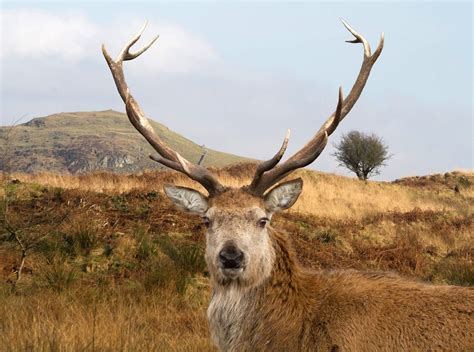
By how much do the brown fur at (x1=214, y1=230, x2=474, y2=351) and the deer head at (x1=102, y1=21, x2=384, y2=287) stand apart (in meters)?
0.25

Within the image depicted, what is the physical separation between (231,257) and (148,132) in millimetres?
1989

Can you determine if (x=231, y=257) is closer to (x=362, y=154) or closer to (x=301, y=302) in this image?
(x=301, y=302)

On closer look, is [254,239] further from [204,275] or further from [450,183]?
[450,183]

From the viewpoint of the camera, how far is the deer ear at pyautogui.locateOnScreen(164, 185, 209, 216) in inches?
241

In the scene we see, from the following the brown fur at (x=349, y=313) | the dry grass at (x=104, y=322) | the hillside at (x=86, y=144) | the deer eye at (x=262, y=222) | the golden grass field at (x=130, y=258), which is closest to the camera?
the brown fur at (x=349, y=313)

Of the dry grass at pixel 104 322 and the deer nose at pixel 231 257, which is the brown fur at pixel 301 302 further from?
the dry grass at pixel 104 322

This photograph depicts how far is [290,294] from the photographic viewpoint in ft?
18.3

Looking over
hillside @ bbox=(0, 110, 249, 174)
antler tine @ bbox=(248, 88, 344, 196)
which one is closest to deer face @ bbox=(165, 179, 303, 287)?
antler tine @ bbox=(248, 88, 344, 196)

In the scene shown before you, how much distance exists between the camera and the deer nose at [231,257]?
5.30m

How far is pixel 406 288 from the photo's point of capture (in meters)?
5.32

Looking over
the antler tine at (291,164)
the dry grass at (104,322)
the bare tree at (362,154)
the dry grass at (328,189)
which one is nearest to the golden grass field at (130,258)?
the dry grass at (104,322)

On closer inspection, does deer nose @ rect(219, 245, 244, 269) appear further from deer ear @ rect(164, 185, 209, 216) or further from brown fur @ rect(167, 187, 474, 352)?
deer ear @ rect(164, 185, 209, 216)

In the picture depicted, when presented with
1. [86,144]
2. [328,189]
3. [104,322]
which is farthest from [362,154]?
[86,144]

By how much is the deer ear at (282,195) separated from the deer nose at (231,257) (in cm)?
82
